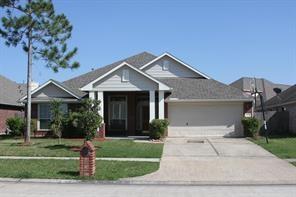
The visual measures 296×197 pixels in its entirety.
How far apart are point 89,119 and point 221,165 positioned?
792cm

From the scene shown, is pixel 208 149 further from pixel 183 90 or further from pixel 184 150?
pixel 183 90

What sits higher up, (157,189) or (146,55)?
(146,55)

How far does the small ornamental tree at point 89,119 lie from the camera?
2541 centimetres

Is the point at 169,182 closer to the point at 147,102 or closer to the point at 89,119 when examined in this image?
the point at 89,119

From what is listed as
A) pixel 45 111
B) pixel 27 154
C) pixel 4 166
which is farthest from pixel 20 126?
pixel 4 166

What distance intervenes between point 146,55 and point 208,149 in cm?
1841

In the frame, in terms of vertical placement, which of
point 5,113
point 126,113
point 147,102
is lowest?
point 126,113

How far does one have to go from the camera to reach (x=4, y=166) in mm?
18938

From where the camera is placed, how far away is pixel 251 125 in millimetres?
32812

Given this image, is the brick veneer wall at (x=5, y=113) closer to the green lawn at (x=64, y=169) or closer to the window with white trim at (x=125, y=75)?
the window with white trim at (x=125, y=75)

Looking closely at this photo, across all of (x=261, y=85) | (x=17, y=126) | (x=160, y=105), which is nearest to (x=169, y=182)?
(x=160, y=105)

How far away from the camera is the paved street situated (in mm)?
13320

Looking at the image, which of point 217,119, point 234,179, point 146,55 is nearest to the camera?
point 234,179

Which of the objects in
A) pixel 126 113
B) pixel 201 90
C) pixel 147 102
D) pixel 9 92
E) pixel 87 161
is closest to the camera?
pixel 87 161
